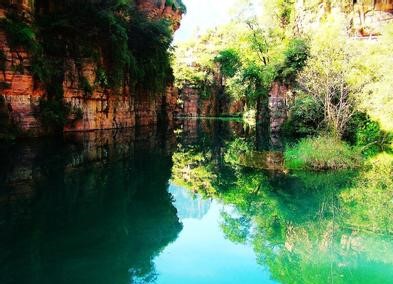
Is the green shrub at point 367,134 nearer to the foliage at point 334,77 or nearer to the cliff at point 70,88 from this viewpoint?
the foliage at point 334,77

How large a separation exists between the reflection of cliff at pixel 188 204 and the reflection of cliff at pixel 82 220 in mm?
259

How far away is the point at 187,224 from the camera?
7.91 meters

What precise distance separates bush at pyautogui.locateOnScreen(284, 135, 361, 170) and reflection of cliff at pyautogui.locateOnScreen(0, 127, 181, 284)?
466 centimetres

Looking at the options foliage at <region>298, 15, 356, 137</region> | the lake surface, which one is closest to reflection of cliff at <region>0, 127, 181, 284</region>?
the lake surface

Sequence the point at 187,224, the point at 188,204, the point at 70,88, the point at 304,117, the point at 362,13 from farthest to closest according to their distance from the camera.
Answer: the point at 362,13, the point at 70,88, the point at 304,117, the point at 188,204, the point at 187,224

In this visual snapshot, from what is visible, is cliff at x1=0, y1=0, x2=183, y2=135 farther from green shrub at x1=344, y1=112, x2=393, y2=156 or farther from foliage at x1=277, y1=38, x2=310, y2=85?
green shrub at x1=344, y1=112, x2=393, y2=156

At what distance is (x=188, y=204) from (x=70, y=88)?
1717 centimetres

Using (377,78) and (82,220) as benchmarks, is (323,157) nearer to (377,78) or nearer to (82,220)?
(377,78)

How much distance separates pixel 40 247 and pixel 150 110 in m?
31.9

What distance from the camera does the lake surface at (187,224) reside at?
17.8 feet

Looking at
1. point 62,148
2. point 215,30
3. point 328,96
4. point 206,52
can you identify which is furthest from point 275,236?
point 215,30

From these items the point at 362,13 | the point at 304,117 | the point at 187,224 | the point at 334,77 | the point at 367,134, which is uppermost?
the point at 362,13

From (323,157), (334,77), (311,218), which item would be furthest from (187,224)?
(334,77)

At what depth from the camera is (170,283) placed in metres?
5.09
